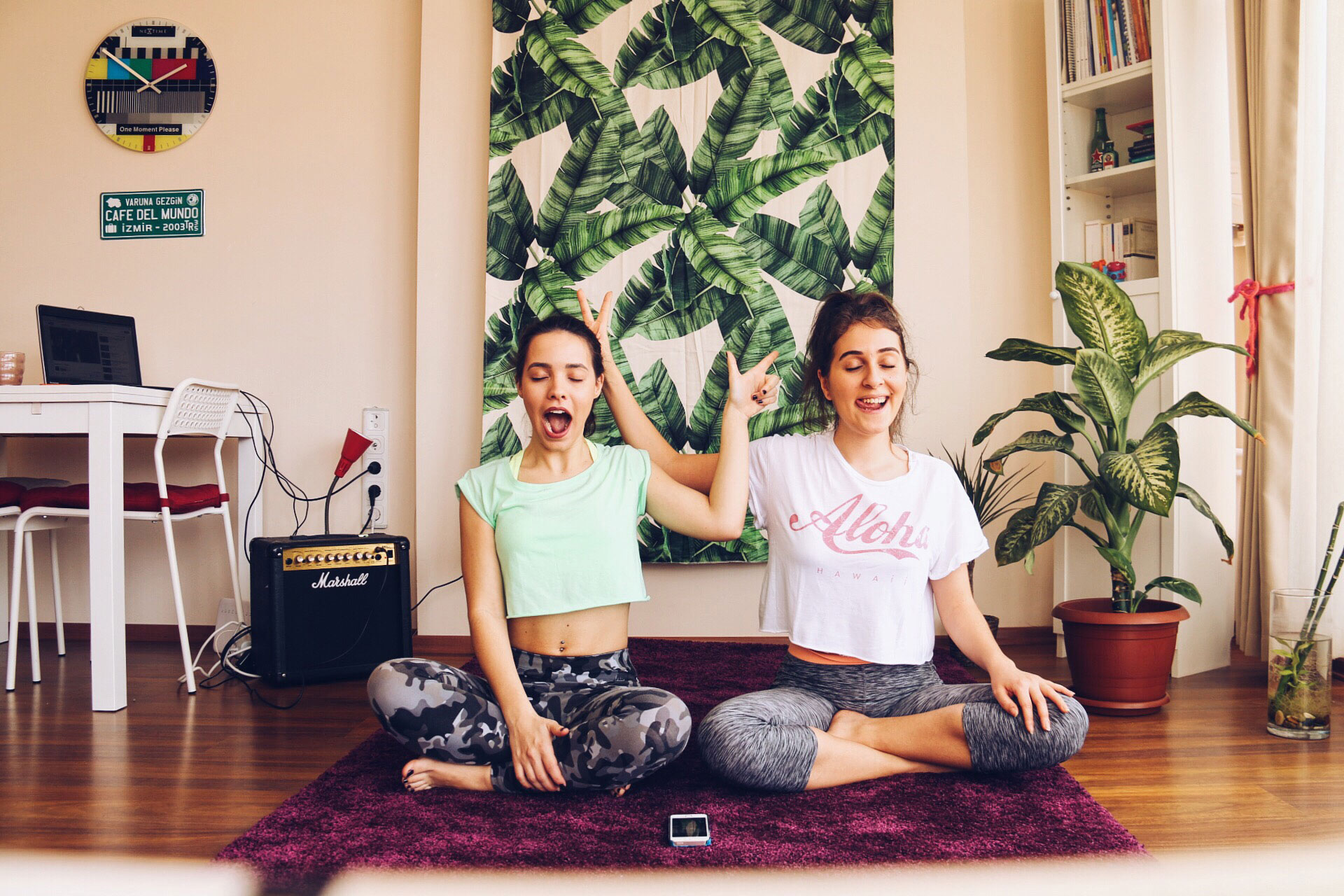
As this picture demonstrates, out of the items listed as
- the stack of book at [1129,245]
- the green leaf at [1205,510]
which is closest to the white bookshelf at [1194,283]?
Result: the stack of book at [1129,245]

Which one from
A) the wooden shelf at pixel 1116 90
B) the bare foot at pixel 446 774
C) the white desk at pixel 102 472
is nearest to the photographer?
the bare foot at pixel 446 774

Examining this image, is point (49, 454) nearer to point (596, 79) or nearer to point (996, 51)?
point (596, 79)

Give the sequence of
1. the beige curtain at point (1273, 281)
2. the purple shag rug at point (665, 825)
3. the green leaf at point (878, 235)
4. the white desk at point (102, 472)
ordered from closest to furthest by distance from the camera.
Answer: the purple shag rug at point (665, 825) < the white desk at point (102, 472) < the beige curtain at point (1273, 281) < the green leaf at point (878, 235)

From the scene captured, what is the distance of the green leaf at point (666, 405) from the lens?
9.46 feet

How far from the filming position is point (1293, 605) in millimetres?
1854

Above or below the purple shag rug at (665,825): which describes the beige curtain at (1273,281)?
above

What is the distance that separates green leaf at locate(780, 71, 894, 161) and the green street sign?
207 cm

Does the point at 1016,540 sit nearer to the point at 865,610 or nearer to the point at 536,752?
the point at 865,610

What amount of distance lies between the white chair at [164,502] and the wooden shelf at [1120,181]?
266cm

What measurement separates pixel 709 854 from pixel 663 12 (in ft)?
8.53

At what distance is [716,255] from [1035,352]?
3.54 feet

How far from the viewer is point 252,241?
310 centimetres

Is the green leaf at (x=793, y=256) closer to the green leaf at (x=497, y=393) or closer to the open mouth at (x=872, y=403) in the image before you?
the green leaf at (x=497, y=393)

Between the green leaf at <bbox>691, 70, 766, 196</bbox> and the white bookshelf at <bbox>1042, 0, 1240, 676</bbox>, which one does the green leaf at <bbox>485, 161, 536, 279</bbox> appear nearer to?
the green leaf at <bbox>691, 70, 766, 196</bbox>
